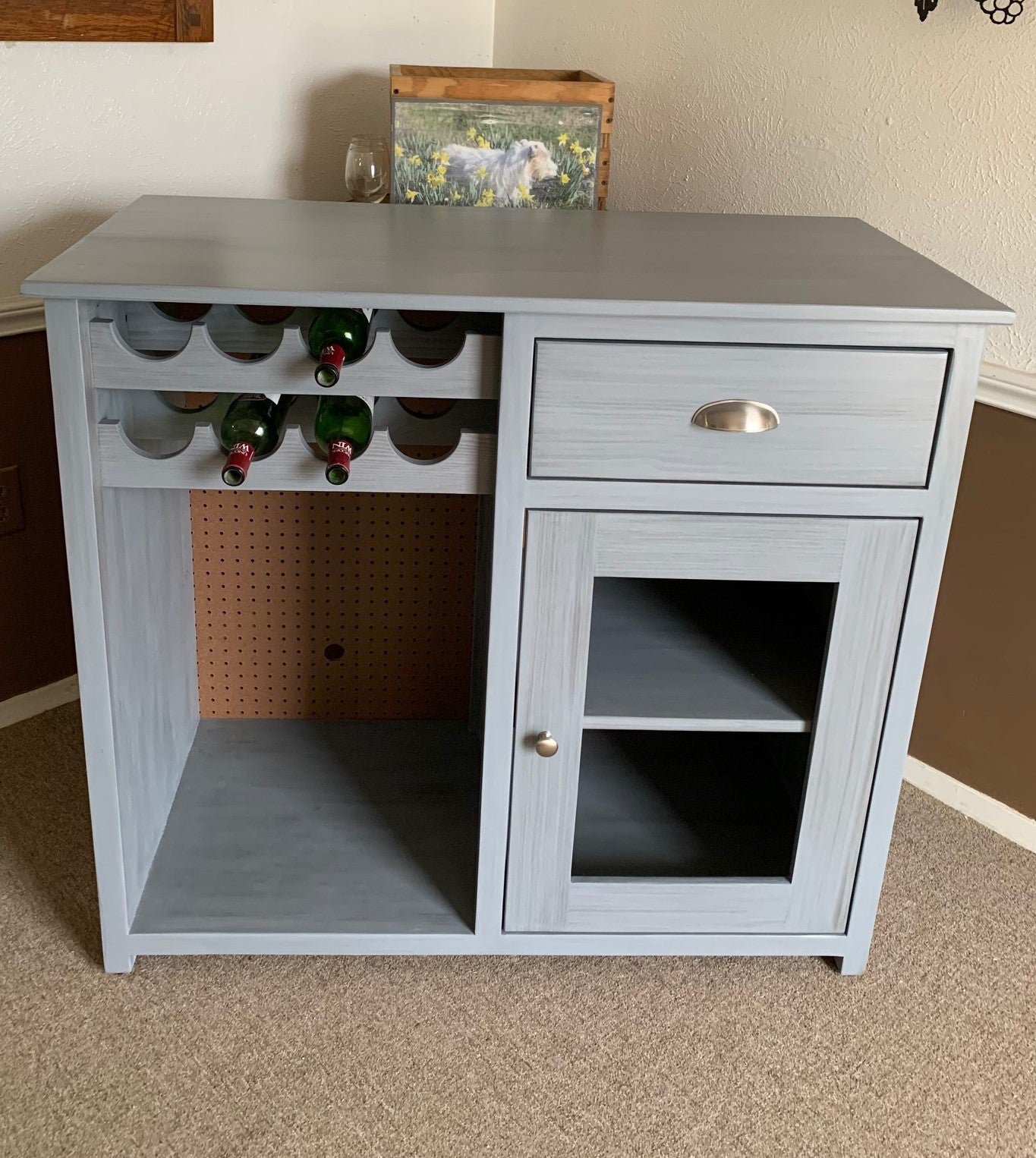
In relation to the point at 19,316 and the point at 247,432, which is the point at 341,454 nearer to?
the point at 247,432

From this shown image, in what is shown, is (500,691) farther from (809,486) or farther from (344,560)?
(344,560)

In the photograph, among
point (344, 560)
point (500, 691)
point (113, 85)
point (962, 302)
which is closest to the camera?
point (962, 302)

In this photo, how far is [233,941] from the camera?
1609 millimetres

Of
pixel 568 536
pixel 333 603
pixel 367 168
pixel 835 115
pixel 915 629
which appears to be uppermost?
pixel 835 115

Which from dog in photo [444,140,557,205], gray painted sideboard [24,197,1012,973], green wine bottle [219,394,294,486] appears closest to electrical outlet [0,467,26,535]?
gray painted sideboard [24,197,1012,973]

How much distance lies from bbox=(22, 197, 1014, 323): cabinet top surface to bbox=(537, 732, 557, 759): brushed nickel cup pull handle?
0.54 meters

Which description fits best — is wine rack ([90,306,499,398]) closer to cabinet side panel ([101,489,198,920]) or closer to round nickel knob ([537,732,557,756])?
cabinet side panel ([101,489,198,920])

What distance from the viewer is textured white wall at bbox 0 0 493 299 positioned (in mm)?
1866

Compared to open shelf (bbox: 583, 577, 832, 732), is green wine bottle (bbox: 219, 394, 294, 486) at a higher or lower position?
higher

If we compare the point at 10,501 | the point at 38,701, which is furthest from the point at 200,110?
the point at 38,701

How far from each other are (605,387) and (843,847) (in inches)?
28.7

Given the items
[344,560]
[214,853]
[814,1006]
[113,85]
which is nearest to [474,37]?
[113,85]

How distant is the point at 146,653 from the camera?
1707 millimetres

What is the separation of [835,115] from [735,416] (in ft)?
2.97
